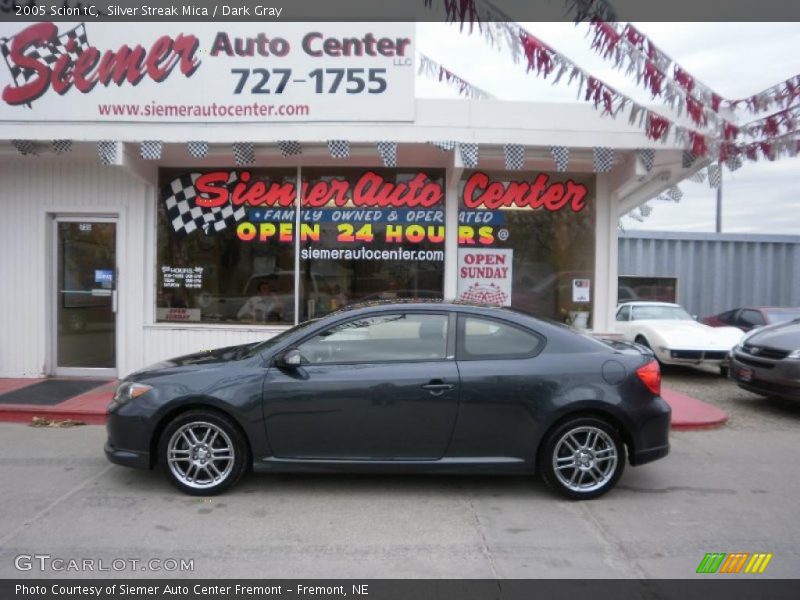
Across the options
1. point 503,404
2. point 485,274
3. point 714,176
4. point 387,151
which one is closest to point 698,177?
point 714,176

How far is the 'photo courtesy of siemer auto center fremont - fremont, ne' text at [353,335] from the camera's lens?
3.86m

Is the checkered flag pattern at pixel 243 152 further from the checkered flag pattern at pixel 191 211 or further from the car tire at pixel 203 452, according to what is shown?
the car tire at pixel 203 452

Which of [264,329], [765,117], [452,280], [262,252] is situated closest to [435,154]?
[452,280]

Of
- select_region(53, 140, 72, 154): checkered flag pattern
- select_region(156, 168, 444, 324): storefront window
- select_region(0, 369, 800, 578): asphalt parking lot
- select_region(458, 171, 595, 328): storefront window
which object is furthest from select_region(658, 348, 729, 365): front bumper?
select_region(53, 140, 72, 154): checkered flag pattern

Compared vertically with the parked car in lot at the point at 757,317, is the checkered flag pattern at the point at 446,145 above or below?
above

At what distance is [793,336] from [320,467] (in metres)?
6.65

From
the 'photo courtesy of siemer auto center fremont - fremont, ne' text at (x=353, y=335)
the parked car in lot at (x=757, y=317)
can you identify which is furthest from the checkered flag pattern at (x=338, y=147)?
the parked car in lot at (x=757, y=317)

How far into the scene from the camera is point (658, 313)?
39.9ft

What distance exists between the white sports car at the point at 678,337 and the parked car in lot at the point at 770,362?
4.65 ft

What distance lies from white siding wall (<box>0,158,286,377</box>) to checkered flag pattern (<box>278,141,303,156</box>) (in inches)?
93.9

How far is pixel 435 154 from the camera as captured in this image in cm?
836

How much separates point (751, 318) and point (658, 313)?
2.62 m

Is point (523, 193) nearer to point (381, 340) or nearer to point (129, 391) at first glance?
point (381, 340)

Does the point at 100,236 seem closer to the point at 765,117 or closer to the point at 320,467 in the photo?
the point at 320,467
